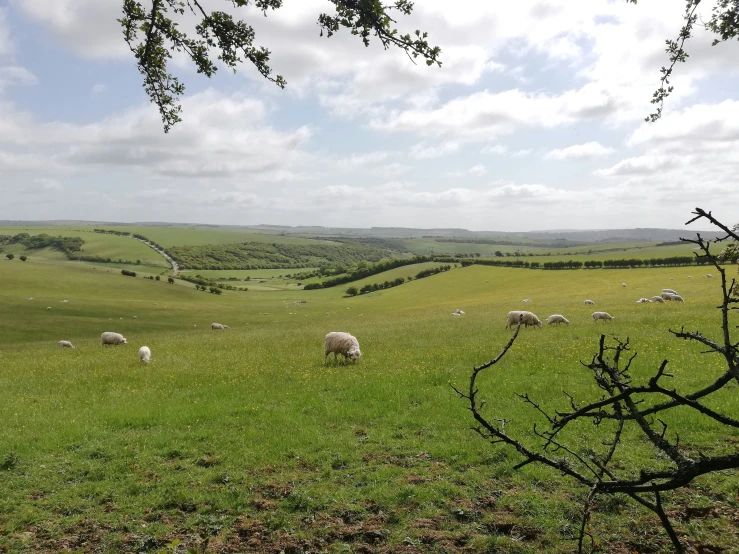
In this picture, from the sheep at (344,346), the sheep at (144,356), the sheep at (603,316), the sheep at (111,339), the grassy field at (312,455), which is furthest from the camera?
the sheep at (111,339)

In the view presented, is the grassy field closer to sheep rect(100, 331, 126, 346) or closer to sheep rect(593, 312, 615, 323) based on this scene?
sheep rect(593, 312, 615, 323)

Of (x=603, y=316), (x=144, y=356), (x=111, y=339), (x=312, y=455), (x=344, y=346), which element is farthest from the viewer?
(x=111, y=339)

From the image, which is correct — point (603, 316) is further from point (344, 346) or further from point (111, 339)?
point (111, 339)

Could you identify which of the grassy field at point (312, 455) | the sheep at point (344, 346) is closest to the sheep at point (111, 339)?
the grassy field at point (312, 455)

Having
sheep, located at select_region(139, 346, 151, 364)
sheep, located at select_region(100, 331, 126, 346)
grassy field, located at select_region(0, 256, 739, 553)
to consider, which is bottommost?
sheep, located at select_region(100, 331, 126, 346)

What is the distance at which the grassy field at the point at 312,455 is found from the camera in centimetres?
746

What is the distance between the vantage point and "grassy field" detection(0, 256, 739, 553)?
7.46 m

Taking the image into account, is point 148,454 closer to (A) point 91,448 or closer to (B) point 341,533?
(A) point 91,448

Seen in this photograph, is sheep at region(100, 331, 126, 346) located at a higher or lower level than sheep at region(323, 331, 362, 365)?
lower

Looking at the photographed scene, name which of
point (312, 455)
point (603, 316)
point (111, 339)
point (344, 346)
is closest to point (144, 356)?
point (344, 346)

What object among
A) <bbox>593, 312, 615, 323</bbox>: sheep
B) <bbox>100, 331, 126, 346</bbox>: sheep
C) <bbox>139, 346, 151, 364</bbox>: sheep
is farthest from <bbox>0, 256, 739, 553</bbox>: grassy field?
<bbox>100, 331, 126, 346</bbox>: sheep

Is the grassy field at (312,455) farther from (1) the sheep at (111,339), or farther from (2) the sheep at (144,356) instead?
(1) the sheep at (111,339)

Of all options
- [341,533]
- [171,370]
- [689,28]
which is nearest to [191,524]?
[341,533]

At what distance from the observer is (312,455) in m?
10.7
